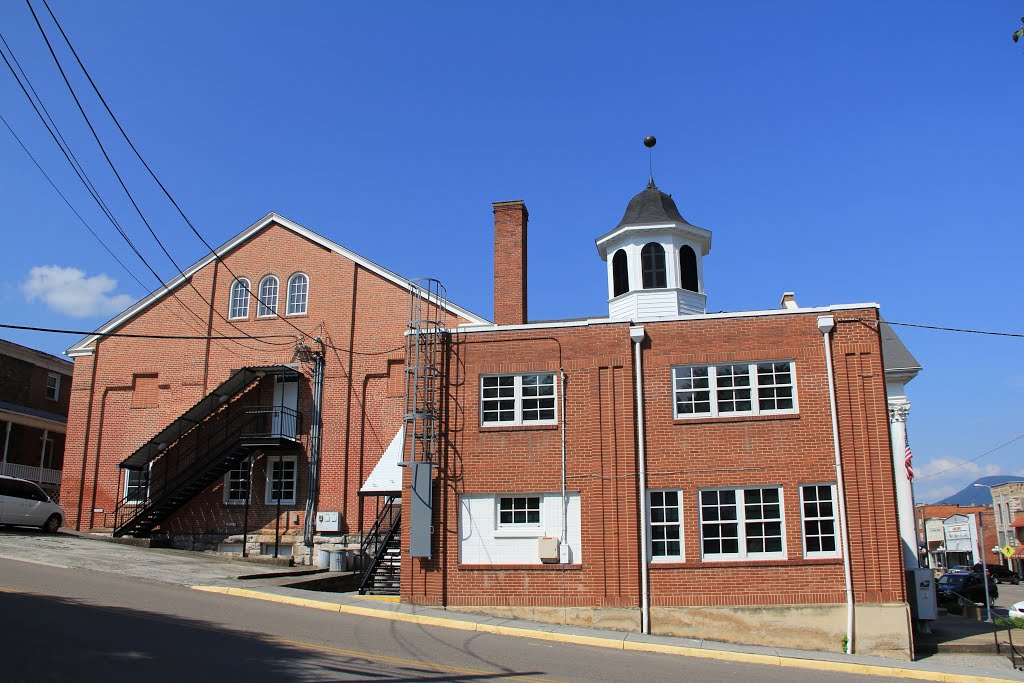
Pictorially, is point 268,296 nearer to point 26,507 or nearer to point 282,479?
point 282,479

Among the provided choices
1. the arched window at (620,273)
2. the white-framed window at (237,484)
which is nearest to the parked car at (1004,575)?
the arched window at (620,273)

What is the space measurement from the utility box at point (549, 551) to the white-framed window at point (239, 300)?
53.4 feet

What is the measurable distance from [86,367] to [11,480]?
609cm

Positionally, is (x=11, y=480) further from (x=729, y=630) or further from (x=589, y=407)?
(x=729, y=630)

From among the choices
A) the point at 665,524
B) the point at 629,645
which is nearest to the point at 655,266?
the point at 665,524

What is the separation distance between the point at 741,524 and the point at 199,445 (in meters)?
18.7

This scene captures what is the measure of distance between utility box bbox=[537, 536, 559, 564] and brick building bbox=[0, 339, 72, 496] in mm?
26316

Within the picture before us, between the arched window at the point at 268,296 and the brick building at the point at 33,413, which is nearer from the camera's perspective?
the arched window at the point at 268,296

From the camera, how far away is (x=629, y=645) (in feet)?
51.6

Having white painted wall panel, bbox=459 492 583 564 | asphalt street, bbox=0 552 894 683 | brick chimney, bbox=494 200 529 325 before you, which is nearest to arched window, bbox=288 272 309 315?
brick chimney, bbox=494 200 529 325

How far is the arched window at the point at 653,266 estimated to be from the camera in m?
22.9

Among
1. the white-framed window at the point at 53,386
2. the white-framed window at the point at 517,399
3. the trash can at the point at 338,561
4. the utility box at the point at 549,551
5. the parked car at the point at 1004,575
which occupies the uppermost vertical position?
the white-framed window at the point at 53,386

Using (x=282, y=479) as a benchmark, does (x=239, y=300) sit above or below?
above

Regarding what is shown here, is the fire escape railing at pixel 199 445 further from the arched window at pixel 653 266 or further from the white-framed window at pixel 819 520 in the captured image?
the white-framed window at pixel 819 520
